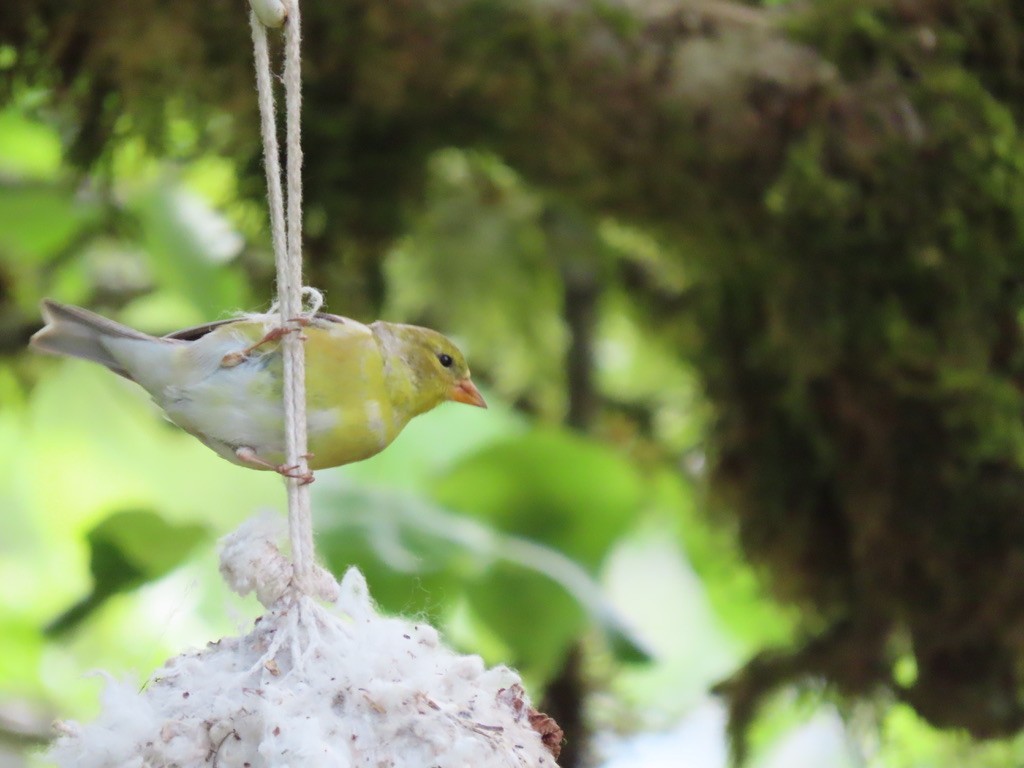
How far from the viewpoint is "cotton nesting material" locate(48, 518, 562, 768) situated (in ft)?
2.92

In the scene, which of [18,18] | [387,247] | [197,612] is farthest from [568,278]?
[18,18]

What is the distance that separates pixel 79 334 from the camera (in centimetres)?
126

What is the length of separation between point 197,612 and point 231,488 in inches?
15.1

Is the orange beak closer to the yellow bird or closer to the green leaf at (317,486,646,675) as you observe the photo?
the yellow bird

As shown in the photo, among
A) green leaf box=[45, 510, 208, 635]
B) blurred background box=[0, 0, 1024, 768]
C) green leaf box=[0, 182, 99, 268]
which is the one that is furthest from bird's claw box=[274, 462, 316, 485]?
green leaf box=[0, 182, 99, 268]

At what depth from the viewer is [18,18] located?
1.65 meters

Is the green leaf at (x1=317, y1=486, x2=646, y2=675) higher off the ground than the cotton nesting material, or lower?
lower

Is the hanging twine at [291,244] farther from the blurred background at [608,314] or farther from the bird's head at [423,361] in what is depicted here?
the bird's head at [423,361]

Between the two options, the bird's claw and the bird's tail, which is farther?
the bird's tail

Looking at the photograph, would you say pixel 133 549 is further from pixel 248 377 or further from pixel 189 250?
pixel 248 377

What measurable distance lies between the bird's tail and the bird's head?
0.91ft

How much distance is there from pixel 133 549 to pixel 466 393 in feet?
2.46

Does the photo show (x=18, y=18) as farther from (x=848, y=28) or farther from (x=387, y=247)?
(x=848, y=28)

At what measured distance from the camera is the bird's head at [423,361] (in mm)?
1387
